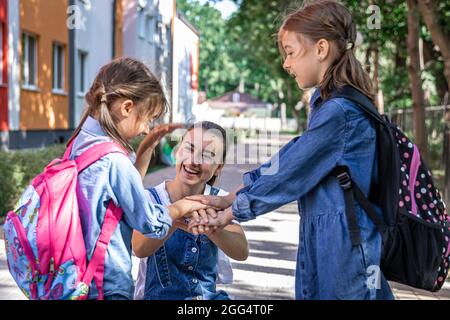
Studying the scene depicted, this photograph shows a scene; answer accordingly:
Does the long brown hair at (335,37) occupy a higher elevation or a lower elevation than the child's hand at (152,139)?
higher

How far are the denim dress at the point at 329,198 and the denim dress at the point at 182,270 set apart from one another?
634mm

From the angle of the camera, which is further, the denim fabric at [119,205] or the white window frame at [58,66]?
the white window frame at [58,66]

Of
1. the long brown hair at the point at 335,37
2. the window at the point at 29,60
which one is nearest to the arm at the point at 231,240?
the long brown hair at the point at 335,37

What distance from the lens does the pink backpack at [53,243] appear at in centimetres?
241

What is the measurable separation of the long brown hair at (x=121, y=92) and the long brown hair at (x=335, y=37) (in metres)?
0.54

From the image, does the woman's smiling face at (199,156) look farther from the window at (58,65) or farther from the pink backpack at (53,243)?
the window at (58,65)

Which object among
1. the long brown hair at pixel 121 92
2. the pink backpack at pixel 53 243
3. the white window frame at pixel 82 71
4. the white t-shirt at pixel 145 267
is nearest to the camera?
the pink backpack at pixel 53 243

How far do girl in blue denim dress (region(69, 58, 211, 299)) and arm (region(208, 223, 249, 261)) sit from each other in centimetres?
21

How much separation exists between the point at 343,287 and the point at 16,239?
1065mm

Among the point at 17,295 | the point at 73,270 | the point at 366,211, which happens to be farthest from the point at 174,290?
the point at 17,295

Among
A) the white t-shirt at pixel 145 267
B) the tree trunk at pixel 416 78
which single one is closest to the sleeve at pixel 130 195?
the white t-shirt at pixel 145 267

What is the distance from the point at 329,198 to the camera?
2479mm

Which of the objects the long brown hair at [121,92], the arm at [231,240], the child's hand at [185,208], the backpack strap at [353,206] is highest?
the long brown hair at [121,92]

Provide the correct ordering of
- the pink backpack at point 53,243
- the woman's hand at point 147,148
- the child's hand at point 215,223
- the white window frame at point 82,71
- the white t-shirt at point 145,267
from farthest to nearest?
1. the white window frame at point 82,71
2. the woman's hand at point 147,148
3. the white t-shirt at point 145,267
4. the child's hand at point 215,223
5. the pink backpack at point 53,243
